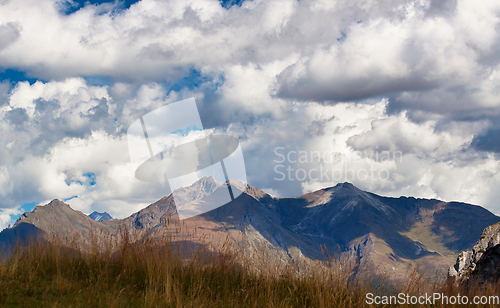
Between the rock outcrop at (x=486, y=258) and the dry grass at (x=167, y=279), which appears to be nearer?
the dry grass at (x=167, y=279)

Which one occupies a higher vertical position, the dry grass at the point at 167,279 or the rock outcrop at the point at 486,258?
the dry grass at the point at 167,279

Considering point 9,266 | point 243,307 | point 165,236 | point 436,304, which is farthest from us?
point 165,236

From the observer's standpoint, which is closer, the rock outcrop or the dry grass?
the dry grass

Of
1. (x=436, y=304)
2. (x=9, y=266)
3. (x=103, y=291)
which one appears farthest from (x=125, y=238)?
(x=436, y=304)

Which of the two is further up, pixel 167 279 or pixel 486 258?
pixel 167 279

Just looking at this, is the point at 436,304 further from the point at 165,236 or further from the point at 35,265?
the point at 35,265

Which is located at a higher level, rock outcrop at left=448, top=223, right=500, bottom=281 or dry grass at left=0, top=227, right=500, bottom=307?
dry grass at left=0, top=227, right=500, bottom=307

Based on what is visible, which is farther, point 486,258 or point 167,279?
point 486,258

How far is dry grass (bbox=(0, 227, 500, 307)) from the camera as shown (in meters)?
6.37

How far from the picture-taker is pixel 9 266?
24.2 ft

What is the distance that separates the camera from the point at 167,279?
6.50 meters

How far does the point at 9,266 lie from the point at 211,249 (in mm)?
4366

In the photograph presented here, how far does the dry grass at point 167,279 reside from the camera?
6.37m

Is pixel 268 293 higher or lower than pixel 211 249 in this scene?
lower
